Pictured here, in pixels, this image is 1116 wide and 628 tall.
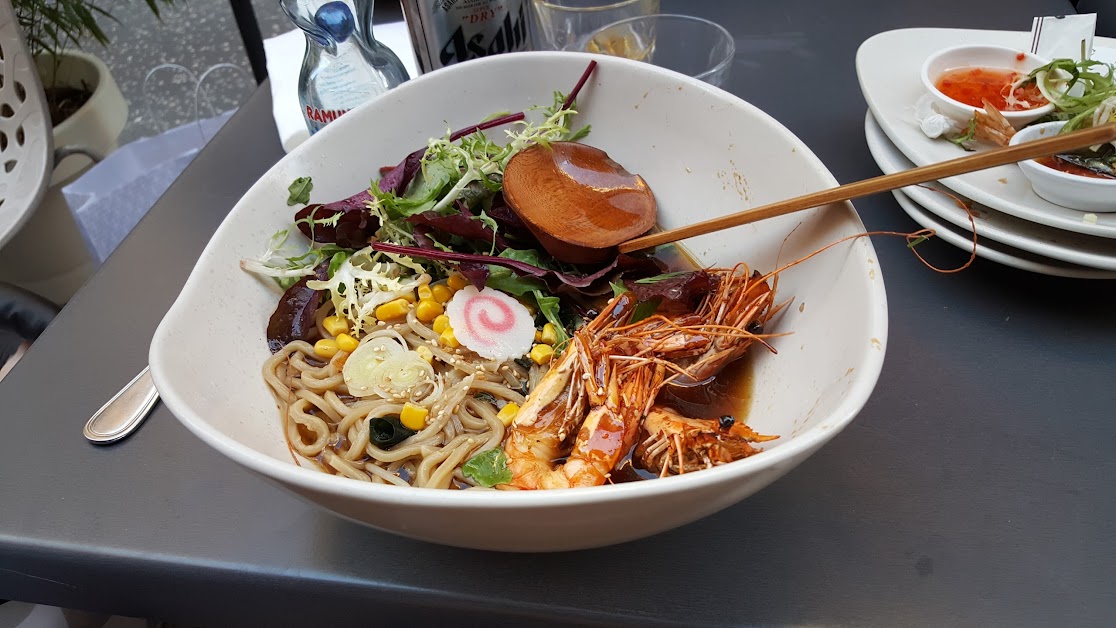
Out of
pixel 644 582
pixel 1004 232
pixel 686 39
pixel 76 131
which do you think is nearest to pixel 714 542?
pixel 644 582

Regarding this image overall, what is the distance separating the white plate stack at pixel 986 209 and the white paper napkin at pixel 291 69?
100 centimetres

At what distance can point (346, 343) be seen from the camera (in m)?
1.12

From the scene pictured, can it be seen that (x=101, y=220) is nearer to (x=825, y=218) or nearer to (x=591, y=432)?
(x=591, y=432)

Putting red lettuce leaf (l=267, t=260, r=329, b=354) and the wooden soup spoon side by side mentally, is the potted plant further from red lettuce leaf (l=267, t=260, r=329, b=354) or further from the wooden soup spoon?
the wooden soup spoon

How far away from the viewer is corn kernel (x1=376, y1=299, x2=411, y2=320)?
1.16 metres

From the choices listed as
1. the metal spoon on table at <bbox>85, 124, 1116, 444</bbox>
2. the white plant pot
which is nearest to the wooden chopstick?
the metal spoon on table at <bbox>85, 124, 1116, 444</bbox>

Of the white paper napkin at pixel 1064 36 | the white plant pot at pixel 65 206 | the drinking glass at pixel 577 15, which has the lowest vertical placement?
the white plant pot at pixel 65 206

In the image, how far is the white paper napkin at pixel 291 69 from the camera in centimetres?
158

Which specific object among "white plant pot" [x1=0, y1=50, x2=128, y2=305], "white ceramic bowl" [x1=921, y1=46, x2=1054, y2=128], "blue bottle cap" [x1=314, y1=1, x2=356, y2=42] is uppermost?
"blue bottle cap" [x1=314, y1=1, x2=356, y2=42]

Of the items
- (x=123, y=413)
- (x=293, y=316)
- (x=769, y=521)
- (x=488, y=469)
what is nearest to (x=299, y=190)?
(x=293, y=316)

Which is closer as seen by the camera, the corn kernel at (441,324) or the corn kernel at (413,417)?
the corn kernel at (413,417)

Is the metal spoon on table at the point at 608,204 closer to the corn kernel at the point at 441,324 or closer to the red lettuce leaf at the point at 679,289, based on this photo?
the red lettuce leaf at the point at 679,289

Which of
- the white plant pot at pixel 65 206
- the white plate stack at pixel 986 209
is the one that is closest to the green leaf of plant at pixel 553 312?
the white plate stack at pixel 986 209

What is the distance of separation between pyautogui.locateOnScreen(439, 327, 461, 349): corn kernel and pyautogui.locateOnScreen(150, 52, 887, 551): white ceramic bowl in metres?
0.28
